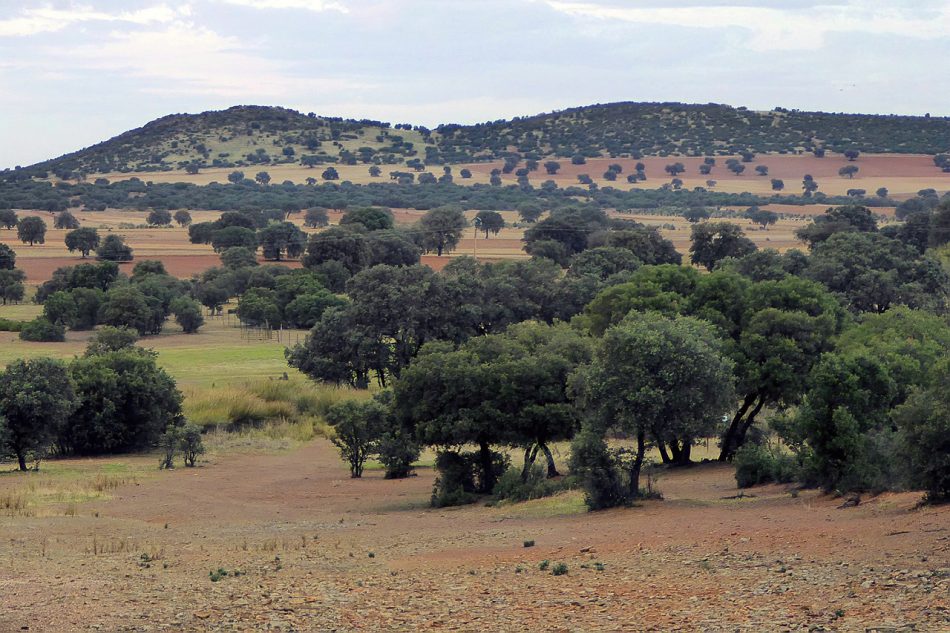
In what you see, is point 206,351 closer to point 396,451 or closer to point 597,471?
point 396,451

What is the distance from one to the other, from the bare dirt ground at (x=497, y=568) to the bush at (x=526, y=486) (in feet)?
3.19

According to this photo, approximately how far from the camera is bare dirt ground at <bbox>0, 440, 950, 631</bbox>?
15.4 m

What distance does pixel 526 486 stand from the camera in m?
29.3

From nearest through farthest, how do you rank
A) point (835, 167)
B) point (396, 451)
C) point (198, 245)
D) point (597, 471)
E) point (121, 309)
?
→ point (597, 471)
point (396, 451)
point (121, 309)
point (198, 245)
point (835, 167)

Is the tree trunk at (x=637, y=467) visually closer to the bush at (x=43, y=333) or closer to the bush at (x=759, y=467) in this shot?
the bush at (x=759, y=467)

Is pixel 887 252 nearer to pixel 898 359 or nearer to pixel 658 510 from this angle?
pixel 898 359

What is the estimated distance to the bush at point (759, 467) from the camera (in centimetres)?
2832

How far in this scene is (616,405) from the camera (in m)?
25.6

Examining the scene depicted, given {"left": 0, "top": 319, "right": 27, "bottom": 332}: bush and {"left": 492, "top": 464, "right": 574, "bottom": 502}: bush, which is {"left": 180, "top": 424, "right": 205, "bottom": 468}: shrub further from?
{"left": 0, "top": 319, "right": 27, "bottom": 332}: bush

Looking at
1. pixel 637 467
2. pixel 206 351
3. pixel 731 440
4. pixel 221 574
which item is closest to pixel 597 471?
pixel 637 467

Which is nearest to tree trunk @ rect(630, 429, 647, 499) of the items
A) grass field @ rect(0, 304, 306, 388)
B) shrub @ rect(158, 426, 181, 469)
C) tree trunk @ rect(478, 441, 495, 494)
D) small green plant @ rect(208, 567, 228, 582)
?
tree trunk @ rect(478, 441, 495, 494)

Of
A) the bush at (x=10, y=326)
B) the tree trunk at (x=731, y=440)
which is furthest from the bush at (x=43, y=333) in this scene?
the tree trunk at (x=731, y=440)

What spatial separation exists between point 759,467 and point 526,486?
5.48 m

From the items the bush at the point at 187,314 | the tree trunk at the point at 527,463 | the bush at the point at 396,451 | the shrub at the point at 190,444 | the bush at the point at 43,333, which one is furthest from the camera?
the bush at the point at 187,314
